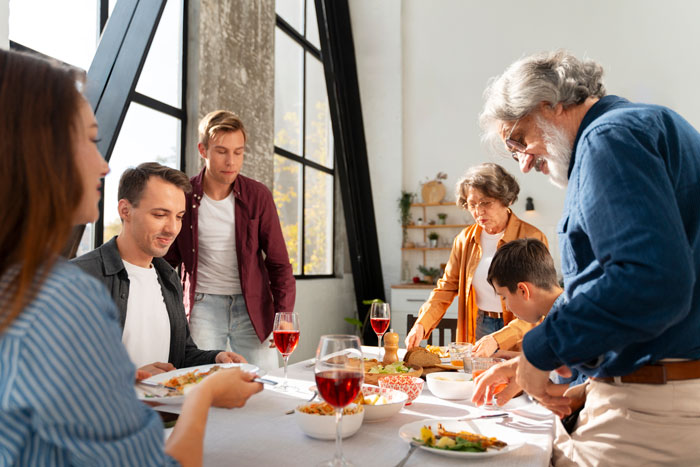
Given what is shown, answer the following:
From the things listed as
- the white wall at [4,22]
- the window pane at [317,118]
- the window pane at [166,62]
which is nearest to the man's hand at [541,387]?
the white wall at [4,22]

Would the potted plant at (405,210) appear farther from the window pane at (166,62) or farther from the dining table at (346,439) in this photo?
the dining table at (346,439)

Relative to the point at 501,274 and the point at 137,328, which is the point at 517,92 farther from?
the point at 137,328

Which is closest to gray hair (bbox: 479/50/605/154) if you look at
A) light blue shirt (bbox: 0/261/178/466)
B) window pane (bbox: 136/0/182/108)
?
light blue shirt (bbox: 0/261/178/466)

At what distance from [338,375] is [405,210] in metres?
5.63

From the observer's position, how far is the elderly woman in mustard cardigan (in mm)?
2533

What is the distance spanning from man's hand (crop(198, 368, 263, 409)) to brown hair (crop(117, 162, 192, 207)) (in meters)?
1.14

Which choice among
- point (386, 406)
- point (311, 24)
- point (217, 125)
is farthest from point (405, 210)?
point (386, 406)

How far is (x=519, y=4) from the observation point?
20.5 ft

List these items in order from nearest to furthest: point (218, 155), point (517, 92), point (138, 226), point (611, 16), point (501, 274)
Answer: point (517, 92) → point (501, 274) → point (138, 226) → point (218, 155) → point (611, 16)

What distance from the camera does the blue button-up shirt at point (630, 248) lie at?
934mm

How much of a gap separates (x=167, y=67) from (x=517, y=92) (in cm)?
284

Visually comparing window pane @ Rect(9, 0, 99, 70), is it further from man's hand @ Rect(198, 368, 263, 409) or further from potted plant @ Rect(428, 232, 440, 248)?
potted plant @ Rect(428, 232, 440, 248)

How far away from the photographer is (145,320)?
6.00 ft

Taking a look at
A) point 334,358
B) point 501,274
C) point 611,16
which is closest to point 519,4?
point 611,16
